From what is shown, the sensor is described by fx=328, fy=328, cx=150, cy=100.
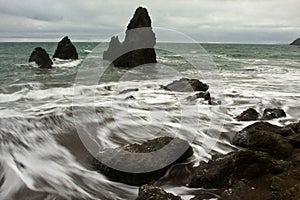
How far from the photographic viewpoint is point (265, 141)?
6.04m

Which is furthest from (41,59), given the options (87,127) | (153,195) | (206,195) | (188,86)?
(153,195)

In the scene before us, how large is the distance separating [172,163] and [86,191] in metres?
1.53

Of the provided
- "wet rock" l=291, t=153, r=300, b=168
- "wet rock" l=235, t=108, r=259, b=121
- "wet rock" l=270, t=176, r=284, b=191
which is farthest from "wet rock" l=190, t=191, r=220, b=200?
"wet rock" l=235, t=108, r=259, b=121

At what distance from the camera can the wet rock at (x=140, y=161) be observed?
16.6 feet

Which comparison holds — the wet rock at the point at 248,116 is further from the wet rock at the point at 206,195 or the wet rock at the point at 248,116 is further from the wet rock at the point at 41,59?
the wet rock at the point at 41,59

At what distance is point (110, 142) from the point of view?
698 cm

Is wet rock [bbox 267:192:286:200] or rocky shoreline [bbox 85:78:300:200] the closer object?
wet rock [bbox 267:192:286:200]

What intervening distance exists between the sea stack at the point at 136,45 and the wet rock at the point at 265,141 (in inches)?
848

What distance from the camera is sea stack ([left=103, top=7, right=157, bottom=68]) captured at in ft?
94.4

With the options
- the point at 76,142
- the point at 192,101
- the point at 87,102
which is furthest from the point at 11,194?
the point at 192,101

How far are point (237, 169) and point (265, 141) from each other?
163 centimetres

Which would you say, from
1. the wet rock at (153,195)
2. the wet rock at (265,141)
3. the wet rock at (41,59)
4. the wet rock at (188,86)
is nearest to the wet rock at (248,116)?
the wet rock at (265,141)

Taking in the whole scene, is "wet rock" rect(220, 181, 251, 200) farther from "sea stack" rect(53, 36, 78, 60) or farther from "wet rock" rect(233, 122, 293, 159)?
"sea stack" rect(53, 36, 78, 60)

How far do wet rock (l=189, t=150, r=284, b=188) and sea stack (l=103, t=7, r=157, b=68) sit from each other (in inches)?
923
